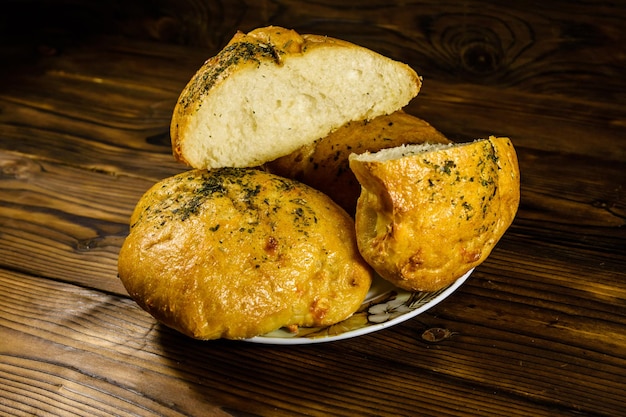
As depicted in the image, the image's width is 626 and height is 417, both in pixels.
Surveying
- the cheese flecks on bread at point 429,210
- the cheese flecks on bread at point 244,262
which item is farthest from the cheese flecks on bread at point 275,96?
the cheese flecks on bread at point 429,210

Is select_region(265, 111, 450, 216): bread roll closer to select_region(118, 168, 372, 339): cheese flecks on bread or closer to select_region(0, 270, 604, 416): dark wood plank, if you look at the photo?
select_region(118, 168, 372, 339): cheese flecks on bread

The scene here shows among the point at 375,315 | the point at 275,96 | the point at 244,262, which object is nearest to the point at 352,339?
the point at 375,315

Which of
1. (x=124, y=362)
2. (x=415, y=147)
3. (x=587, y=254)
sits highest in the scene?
(x=415, y=147)

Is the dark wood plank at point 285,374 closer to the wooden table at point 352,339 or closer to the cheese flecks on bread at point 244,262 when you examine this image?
the wooden table at point 352,339

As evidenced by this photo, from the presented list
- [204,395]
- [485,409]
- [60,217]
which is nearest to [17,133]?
[60,217]

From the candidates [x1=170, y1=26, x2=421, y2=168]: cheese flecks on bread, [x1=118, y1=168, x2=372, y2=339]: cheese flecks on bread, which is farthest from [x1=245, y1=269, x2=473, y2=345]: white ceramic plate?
[x1=170, y1=26, x2=421, y2=168]: cheese flecks on bread

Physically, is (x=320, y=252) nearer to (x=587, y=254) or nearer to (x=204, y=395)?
(x=204, y=395)
